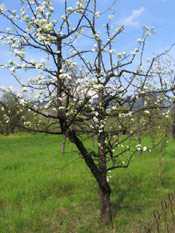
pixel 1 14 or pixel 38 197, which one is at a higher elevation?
pixel 1 14

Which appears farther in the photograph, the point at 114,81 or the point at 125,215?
the point at 125,215

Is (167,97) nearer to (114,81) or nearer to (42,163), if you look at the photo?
(114,81)

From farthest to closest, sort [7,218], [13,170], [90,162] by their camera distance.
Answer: [13,170]
[7,218]
[90,162]

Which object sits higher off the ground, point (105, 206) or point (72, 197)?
point (105, 206)

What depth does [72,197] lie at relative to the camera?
809cm

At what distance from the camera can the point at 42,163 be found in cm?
1291

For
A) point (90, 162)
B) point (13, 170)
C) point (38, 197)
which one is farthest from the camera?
point (13, 170)

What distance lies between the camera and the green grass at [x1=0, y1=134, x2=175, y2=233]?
6273 mm

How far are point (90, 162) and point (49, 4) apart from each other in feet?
12.6

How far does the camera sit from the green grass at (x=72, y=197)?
627 centimetres

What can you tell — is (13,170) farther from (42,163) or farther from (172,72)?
(172,72)

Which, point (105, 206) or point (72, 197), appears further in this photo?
point (72, 197)

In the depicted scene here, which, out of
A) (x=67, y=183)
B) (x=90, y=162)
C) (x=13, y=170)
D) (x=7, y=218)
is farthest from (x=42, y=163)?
(x=90, y=162)

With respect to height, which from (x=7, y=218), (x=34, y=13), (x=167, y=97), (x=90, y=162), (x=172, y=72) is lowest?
(x=7, y=218)
